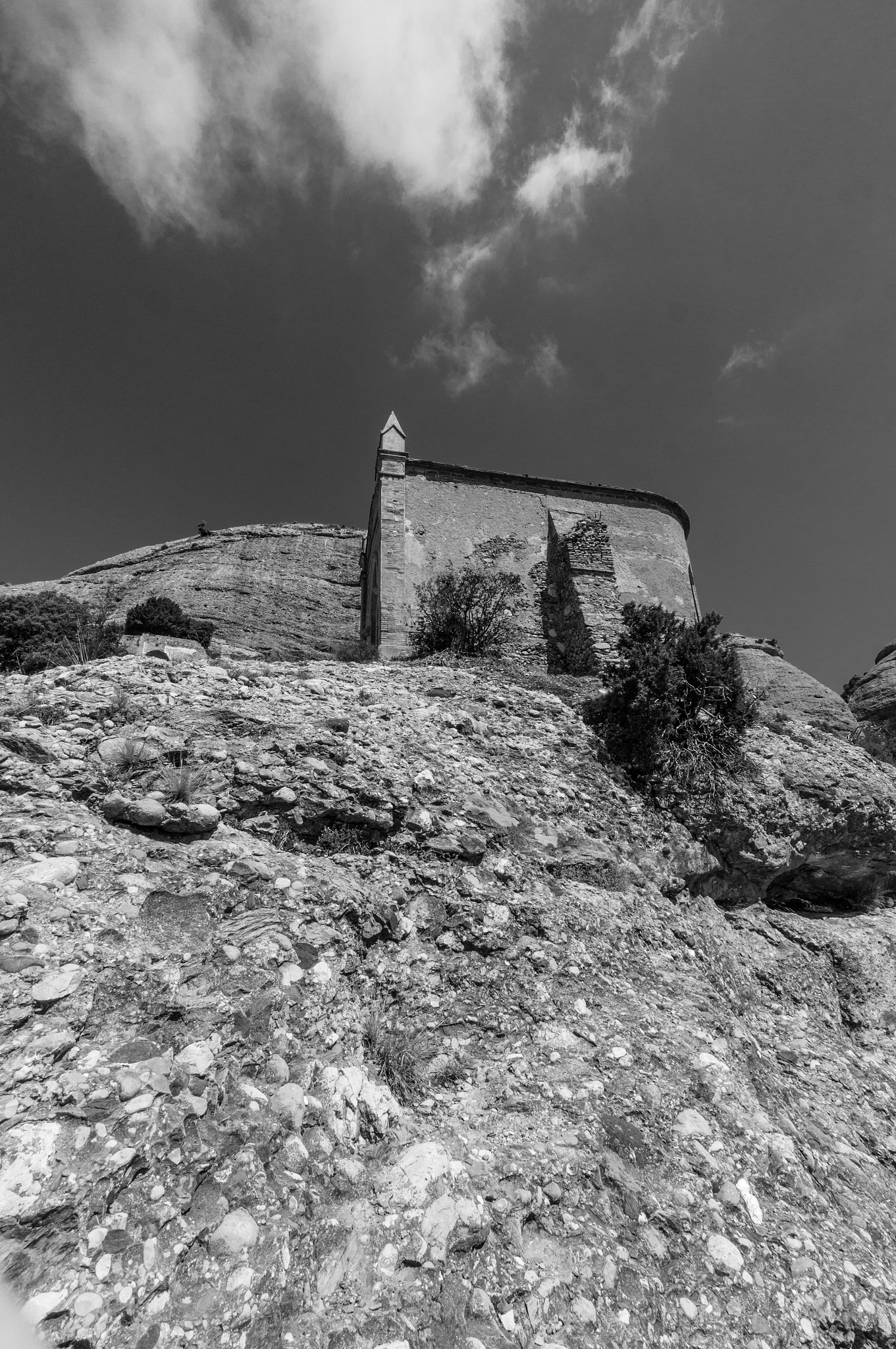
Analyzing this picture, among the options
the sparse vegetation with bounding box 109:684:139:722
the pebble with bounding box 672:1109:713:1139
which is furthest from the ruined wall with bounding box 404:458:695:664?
the pebble with bounding box 672:1109:713:1139

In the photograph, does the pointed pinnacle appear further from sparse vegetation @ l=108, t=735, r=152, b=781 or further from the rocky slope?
sparse vegetation @ l=108, t=735, r=152, b=781

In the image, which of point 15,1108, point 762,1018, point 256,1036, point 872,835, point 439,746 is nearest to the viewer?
point 15,1108

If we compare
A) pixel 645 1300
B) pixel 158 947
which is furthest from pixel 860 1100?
pixel 158 947

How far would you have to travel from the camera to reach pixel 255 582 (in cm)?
2523

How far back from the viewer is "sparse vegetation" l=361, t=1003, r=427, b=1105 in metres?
3.52

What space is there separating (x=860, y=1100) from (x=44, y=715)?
7098 millimetres

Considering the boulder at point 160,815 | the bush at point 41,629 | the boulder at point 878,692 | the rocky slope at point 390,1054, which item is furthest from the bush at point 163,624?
the boulder at point 878,692

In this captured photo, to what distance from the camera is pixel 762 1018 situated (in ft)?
17.1

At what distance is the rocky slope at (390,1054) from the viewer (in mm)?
2469

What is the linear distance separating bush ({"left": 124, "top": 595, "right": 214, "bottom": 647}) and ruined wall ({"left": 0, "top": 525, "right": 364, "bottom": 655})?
13.8 ft

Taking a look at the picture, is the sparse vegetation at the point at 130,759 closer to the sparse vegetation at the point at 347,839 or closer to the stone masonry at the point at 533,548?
the sparse vegetation at the point at 347,839

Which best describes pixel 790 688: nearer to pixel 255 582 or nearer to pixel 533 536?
pixel 533 536

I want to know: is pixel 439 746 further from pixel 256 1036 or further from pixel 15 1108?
pixel 15 1108

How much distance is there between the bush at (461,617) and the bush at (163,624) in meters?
6.45
